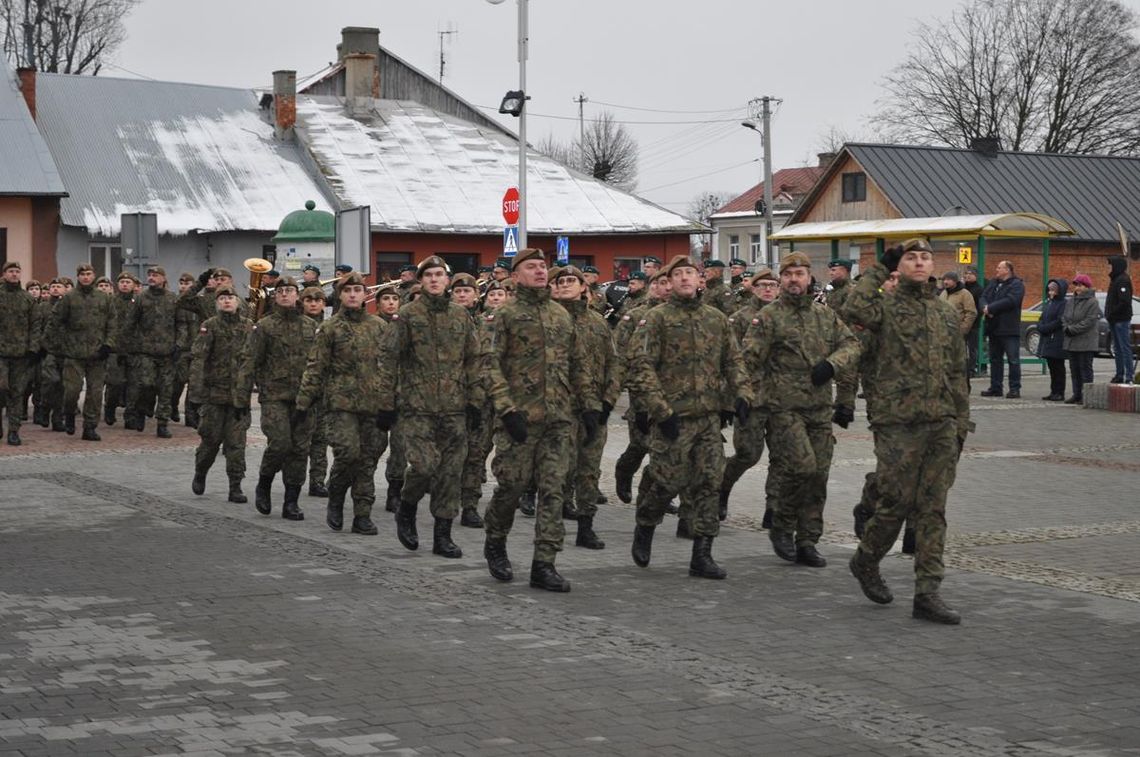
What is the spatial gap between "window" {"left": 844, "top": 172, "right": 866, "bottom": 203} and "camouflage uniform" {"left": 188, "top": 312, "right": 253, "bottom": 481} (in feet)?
137

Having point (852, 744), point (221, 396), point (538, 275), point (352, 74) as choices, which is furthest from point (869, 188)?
point (852, 744)

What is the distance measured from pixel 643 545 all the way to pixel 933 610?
2.25 m

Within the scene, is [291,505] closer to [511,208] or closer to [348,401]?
[348,401]

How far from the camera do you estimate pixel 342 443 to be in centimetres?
1227

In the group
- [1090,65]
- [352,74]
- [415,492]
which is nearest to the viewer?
[415,492]

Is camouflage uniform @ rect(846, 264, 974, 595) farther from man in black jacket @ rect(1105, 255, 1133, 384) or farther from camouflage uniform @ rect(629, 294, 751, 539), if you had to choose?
man in black jacket @ rect(1105, 255, 1133, 384)

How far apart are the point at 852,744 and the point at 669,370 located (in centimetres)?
418

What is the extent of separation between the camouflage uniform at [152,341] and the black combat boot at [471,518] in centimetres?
883

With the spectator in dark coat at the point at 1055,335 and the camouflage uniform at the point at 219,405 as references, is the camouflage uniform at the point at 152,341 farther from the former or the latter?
the spectator in dark coat at the point at 1055,335

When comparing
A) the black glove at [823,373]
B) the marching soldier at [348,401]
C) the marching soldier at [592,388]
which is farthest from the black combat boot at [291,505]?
the black glove at [823,373]

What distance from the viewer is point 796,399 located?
10945 millimetres

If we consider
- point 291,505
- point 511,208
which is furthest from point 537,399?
point 511,208

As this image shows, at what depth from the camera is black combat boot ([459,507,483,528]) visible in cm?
1260

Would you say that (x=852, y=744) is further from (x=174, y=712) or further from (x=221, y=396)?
(x=221, y=396)
